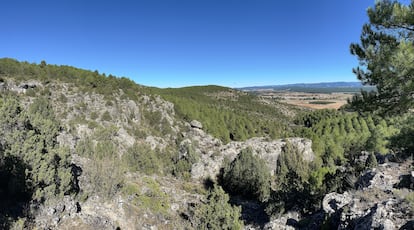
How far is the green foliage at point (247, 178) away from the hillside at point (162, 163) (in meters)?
0.10

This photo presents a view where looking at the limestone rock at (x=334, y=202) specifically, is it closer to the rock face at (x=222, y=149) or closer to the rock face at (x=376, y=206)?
the rock face at (x=376, y=206)

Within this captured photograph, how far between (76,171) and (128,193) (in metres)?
3.71

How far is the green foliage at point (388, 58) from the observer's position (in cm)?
773

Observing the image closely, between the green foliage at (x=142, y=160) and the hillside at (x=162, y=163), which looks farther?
the green foliage at (x=142, y=160)

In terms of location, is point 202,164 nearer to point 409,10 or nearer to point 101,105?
point 101,105

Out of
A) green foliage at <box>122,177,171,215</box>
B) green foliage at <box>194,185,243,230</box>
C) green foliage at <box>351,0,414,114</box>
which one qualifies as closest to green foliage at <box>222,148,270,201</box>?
green foliage at <box>122,177,171,215</box>

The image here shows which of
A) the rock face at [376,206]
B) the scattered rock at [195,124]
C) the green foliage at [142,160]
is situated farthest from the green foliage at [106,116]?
the rock face at [376,206]

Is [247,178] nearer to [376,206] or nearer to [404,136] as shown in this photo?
[404,136]

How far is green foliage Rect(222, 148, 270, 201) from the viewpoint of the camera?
24109 mm

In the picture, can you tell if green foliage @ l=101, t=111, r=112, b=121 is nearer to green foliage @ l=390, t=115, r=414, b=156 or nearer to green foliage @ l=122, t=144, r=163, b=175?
green foliage @ l=122, t=144, r=163, b=175

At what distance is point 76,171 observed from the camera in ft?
50.6

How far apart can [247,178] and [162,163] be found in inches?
358

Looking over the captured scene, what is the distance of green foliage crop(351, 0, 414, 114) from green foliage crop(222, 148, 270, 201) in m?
16.2

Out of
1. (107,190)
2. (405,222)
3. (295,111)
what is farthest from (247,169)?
(295,111)
